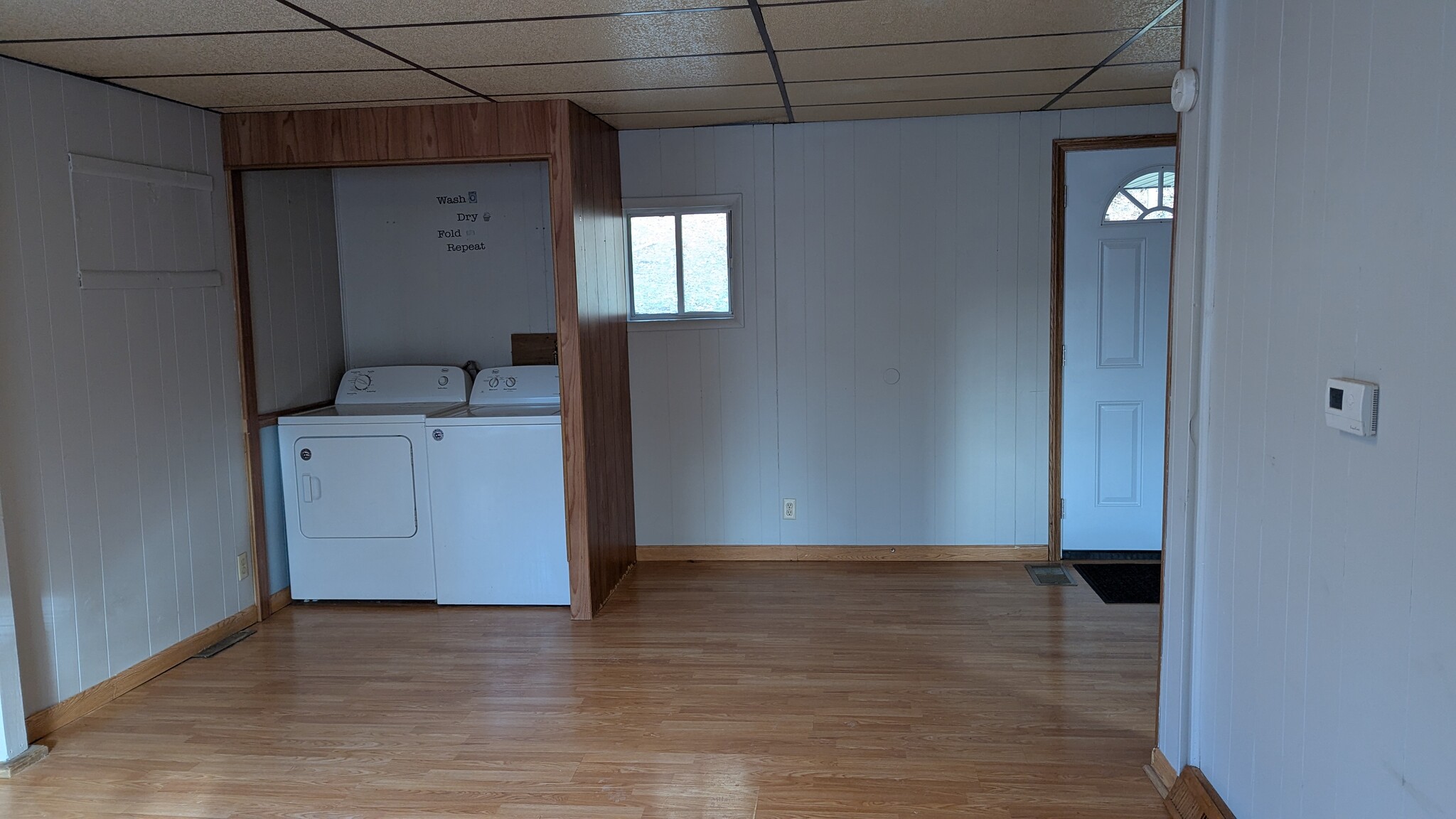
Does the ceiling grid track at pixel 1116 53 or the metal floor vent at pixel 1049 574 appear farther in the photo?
the metal floor vent at pixel 1049 574

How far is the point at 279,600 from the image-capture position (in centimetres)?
434

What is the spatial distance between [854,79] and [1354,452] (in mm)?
2467

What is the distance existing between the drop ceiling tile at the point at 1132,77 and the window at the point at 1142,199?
59 cm

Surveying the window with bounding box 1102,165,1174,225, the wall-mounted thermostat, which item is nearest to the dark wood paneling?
the window with bounding box 1102,165,1174,225

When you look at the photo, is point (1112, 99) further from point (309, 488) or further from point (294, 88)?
point (309, 488)

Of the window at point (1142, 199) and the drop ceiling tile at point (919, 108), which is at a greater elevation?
the drop ceiling tile at point (919, 108)

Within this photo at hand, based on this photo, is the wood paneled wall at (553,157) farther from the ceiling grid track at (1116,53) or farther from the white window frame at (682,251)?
the ceiling grid track at (1116,53)

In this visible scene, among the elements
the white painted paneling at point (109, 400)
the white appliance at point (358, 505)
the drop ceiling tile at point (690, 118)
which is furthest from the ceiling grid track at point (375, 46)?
the white appliance at point (358, 505)

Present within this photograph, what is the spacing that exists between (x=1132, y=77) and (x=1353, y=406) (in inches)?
101

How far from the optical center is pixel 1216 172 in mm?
2258

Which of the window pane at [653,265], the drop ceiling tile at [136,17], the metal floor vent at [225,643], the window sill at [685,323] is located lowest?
the metal floor vent at [225,643]

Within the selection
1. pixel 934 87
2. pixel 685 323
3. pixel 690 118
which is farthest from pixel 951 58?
pixel 685 323

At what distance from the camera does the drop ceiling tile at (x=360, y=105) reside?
12.5 feet

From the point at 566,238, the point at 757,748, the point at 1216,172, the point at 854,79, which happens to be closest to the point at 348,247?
the point at 566,238
